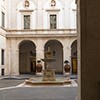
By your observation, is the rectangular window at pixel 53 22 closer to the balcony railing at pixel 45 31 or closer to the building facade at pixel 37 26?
the building facade at pixel 37 26

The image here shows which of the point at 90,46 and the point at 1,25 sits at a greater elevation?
the point at 1,25

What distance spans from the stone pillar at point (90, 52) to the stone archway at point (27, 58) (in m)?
33.6

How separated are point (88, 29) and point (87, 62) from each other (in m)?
0.92

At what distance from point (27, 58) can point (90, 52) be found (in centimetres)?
3411

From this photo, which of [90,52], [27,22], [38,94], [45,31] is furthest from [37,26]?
[90,52]

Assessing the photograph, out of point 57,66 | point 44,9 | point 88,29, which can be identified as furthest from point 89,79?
point 57,66

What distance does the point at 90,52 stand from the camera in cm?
803

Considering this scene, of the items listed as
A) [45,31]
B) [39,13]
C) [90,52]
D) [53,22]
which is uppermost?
[39,13]

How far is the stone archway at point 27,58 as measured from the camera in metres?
41.6

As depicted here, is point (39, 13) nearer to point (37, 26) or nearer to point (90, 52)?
point (37, 26)

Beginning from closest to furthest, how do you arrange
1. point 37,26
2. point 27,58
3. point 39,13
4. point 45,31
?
point 45,31 < point 37,26 < point 39,13 < point 27,58

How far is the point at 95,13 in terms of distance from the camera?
316 inches

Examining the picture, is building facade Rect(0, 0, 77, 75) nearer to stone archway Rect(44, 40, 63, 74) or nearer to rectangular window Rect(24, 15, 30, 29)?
rectangular window Rect(24, 15, 30, 29)

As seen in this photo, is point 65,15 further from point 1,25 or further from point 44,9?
point 1,25
